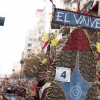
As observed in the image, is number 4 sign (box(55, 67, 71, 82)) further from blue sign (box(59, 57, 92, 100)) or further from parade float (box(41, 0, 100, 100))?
blue sign (box(59, 57, 92, 100))

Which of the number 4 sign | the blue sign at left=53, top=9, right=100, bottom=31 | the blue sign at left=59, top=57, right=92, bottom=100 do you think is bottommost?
the blue sign at left=59, top=57, right=92, bottom=100

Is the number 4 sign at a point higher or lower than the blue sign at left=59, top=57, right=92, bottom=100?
higher

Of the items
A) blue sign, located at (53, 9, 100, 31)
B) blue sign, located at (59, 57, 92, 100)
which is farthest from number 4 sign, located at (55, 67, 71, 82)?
blue sign, located at (53, 9, 100, 31)

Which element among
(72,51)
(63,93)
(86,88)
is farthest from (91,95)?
(72,51)

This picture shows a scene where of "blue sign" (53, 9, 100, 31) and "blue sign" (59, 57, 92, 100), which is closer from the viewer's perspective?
"blue sign" (59, 57, 92, 100)

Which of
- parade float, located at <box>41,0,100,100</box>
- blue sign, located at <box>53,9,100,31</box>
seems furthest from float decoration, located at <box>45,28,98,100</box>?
blue sign, located at <box>53,9,100,31</box>

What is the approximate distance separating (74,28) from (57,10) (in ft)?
1.71

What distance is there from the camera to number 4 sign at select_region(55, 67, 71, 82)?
548cm

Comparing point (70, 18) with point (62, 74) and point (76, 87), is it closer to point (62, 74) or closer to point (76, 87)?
point (62, 74)

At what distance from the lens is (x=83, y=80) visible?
5.68 metres

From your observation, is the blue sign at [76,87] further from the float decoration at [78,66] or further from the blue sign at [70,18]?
the blue sign at [70,18]

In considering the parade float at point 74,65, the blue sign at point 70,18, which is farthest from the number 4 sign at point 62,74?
the blue sign at point 70,18

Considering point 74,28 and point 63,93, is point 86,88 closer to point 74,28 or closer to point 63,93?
point 63,93

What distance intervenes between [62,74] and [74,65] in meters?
0.33
